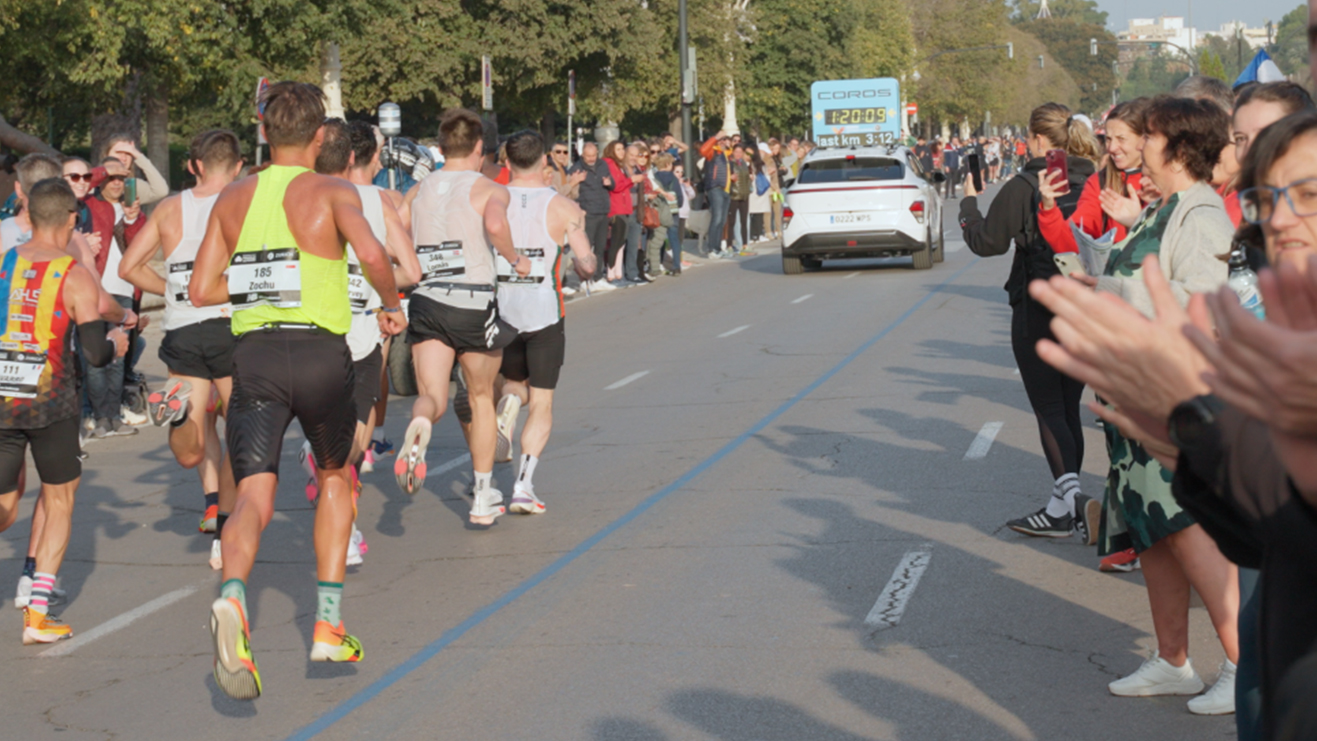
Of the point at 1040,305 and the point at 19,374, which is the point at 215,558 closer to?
the point at 19,374

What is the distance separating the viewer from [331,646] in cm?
544

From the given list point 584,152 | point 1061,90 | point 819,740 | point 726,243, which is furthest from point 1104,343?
point 1061,90

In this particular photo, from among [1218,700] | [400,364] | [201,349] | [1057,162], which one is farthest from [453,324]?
[400,364]

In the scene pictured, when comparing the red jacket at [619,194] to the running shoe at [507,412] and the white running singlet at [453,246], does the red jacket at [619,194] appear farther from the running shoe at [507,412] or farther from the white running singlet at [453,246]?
the white running singlet at [453,246]

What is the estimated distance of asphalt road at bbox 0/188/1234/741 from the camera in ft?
16.8

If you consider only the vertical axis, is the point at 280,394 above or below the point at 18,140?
below

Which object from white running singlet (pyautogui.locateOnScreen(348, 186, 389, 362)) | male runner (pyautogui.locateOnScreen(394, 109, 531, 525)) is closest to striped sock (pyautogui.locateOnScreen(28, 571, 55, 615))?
white running singlet (pyautogui.locateOnScreen(348, 186, 389, 362))

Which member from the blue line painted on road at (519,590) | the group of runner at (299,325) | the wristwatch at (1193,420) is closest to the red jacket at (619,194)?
the blue line painted on road at (519,590)

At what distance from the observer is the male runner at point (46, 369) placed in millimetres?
6316

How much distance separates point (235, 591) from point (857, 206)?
18.4 meters

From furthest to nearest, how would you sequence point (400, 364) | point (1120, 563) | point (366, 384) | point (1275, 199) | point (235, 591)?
point (400, 364) → point (366, 384) → point (1120, 563) → point (235, 591) → point (1275, 199)

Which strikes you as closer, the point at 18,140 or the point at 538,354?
the point at 538,354

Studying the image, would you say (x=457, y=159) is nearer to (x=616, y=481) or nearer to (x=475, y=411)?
(x=475, y=411)

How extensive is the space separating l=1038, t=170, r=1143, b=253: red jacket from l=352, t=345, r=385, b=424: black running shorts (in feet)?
10.7
